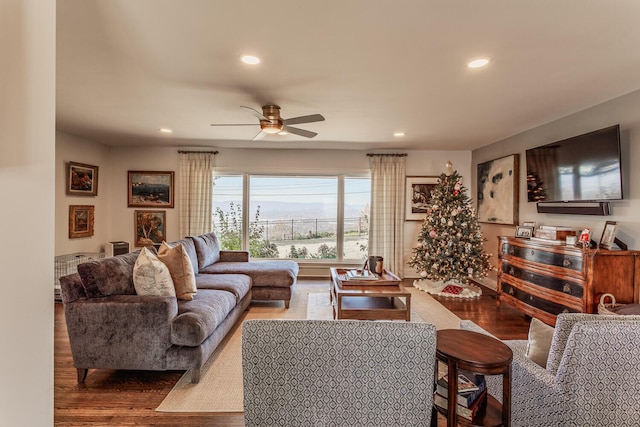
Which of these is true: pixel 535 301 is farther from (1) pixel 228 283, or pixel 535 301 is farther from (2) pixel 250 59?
(2) pixel 250 59

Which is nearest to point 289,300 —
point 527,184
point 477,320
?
point 477,320

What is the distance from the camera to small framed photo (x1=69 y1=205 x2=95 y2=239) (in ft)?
16.9

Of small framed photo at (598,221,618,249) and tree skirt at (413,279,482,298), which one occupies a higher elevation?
small framed photo at (598,221,618,249)

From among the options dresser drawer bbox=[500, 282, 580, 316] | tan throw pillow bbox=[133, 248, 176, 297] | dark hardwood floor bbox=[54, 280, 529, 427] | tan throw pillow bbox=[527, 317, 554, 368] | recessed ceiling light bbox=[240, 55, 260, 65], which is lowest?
dark hardwood floor bbox=[54, 280, 529, 427]

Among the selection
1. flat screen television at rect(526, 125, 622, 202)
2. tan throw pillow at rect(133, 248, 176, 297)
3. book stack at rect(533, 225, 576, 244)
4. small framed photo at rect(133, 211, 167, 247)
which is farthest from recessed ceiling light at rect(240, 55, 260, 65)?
small framed photo at rect(133, 211, 167, 247)

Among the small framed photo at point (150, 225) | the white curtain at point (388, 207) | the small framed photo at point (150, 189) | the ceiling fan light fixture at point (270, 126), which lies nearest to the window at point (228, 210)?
the small framed photo at point (150, 189)

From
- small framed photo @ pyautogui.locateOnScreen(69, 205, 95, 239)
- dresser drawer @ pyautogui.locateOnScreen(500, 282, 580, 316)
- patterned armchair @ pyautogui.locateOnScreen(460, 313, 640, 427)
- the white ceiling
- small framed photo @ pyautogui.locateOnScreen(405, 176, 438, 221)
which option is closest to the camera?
patterned armchair @ pyautogui.locateOnScreen(460, 313, 640, 427)

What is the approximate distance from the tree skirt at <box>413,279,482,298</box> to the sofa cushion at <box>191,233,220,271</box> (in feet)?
11.1

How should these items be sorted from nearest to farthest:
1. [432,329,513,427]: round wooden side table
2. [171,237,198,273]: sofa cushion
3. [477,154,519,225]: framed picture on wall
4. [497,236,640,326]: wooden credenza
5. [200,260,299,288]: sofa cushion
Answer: [432,329,513,427]: round wooden side table → [497,236,640,326]: wooden credenza → [171,237,198,273]: sofa cushion → [200,260,299,288]: sofa cushion → [477,154,519,225]: framed picture on wall

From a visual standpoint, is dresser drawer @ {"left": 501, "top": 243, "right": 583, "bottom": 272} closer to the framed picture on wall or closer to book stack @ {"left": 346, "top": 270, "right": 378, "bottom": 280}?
the framed picture on wall

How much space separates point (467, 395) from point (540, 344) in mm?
662

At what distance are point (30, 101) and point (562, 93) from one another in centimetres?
406

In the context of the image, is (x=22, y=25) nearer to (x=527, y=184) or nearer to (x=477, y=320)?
(x=477, y=320)

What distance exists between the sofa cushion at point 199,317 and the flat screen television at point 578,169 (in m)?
3.91
